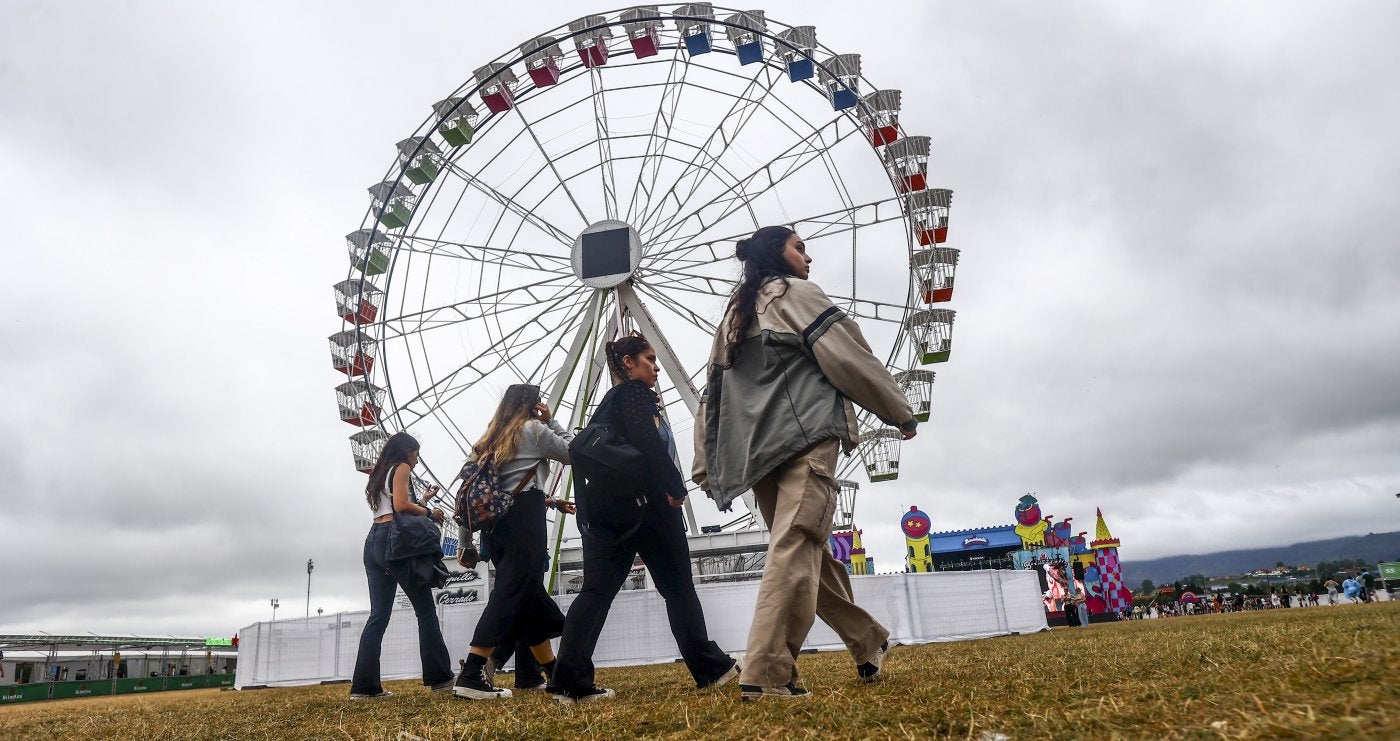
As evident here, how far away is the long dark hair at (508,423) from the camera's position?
4.50 m

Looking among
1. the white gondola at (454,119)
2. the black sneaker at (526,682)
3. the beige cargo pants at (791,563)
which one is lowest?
the black sneaker at (526,682)

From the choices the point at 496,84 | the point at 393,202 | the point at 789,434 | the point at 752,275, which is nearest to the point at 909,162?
the point at 496,84

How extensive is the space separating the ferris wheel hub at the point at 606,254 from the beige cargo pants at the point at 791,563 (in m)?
11.7

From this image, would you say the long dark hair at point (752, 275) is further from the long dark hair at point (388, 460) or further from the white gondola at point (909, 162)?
the white gondola at point (909, 162)

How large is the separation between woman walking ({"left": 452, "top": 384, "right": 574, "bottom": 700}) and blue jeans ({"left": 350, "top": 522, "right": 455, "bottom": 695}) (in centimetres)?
74

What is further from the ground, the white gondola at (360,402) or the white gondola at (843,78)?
the white gondola at (843,78)

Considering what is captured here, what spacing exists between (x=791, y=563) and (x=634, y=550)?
1.20 m

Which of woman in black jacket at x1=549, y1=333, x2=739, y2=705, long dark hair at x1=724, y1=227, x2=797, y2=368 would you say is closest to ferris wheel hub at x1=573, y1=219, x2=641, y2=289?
woman in black jacket at x1=549, y1=333, x2=739, y2=705

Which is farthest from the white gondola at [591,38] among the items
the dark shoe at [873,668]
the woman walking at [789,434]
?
the dark shoe at [873,668]

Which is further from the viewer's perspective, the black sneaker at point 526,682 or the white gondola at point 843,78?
the white gondola at point 843,78

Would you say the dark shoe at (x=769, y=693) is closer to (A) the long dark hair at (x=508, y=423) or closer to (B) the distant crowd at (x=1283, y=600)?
(A) the long dark hair at (x=508, y=423)

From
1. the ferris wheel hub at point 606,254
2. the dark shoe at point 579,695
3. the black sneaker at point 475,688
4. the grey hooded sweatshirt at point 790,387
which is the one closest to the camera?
the grey hooded sweatshirt at point 790,387

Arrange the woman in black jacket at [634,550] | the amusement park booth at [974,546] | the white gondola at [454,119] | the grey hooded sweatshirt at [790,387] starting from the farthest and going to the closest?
1. the amusement park booth at [974,546]
2. the white gondola at [454,119]
3. the woman in black jacket at [634,550]
4. the grey hooded sweatshirt at [790,387]

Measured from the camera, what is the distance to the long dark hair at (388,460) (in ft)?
17.9
